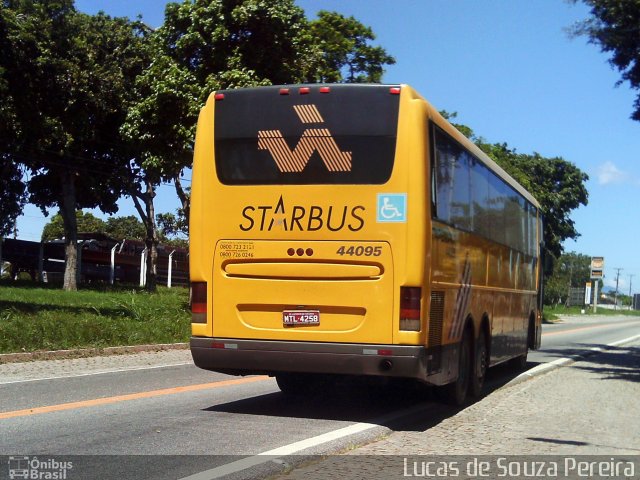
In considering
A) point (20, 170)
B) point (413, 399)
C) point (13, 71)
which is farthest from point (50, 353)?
point (20, 170)

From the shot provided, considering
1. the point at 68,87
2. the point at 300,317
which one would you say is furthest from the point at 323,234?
the point at 68,87

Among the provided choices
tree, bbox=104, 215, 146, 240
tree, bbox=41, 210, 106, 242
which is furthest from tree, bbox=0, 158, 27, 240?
tree, bbox=104, 215, 146, 240

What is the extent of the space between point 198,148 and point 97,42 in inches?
1133

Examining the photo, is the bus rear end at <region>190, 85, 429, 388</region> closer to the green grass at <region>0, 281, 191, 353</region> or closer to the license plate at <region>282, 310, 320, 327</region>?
the license plate at <region>282, 310, 320, 327</region>

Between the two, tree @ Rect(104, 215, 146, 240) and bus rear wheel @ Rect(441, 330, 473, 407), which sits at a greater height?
tree @ Rect(104, 215, 146, 240)

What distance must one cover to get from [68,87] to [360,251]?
2842 cm

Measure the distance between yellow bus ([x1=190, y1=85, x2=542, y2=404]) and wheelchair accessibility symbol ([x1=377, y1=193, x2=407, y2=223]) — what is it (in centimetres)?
1

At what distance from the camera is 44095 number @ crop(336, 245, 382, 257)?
29.6 feet

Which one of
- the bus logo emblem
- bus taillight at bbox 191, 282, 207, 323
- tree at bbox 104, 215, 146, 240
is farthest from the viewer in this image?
tree at bbox 104, 215, 146, 240

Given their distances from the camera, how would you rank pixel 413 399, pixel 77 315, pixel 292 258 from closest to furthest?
pixel 292 258 → pixel 413 399 → pixel 77 315

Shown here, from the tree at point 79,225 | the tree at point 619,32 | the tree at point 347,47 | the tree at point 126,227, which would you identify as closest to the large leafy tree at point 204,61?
the tree at point 347,47

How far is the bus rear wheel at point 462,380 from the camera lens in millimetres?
10922

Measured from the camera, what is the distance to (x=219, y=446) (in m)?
7.75

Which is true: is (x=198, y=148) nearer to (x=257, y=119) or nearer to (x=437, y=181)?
(x=257, y=119)
